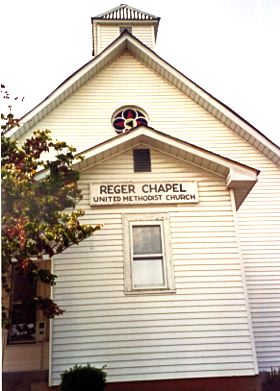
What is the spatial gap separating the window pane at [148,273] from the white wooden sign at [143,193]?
1315mm

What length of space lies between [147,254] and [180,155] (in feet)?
7.83

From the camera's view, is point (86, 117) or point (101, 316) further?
point (86, 117)

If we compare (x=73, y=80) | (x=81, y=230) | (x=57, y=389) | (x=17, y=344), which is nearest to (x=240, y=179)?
(x=81, y=230)

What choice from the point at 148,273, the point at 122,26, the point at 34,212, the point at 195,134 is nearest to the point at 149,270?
the point at 148,273

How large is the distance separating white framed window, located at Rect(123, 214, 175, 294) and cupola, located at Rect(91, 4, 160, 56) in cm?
1102

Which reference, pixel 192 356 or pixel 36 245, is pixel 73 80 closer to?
pixel 36 245

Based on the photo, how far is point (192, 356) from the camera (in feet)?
27.9

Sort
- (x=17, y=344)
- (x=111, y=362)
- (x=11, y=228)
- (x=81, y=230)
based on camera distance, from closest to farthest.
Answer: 1. (x=11, y=228)
2. (x=81, y=230)
3. (x=111, y=362)
4. (x=17, y=344)

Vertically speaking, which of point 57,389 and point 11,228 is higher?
point 11,228

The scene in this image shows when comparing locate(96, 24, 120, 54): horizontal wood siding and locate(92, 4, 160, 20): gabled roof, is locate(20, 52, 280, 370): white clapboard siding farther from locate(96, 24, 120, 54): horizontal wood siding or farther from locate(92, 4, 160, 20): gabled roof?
locate(92, 4, 160, 20): gabled roof

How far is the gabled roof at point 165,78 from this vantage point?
560 inches

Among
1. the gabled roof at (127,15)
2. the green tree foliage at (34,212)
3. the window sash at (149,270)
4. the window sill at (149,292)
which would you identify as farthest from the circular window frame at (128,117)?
the window sill at (149,292)

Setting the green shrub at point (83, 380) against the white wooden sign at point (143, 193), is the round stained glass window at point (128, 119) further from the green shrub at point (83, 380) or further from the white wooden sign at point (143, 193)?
the green shrub at point (83, 380)

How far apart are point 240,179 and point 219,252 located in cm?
160
